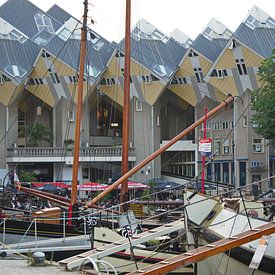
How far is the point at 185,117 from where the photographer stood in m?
71.1

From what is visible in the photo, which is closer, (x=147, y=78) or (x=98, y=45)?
(x=147, y=78)

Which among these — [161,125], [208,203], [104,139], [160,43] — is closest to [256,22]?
[160,43]

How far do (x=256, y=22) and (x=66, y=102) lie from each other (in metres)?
20.5

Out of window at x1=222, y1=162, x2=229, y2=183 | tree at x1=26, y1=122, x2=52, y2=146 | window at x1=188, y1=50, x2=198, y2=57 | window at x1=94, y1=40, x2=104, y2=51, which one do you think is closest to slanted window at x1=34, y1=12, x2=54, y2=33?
window at x1=94, y1=40, x2=104, y2=51

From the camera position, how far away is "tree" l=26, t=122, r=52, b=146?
66812 millimetres

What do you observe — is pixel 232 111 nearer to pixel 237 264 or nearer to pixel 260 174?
pixel 260 174

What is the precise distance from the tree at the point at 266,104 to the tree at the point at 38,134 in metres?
28.4

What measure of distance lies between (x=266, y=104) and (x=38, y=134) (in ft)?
→ 101

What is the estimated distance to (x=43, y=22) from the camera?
263ft

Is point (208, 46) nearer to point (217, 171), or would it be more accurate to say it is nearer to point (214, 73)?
point (214, 73)

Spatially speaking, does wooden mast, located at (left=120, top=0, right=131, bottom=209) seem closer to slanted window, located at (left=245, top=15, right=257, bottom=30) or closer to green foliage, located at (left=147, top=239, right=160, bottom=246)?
green foliage, located at (left=147, top=239, right=160, bottom=246)

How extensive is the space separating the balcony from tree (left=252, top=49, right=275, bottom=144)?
21674mm

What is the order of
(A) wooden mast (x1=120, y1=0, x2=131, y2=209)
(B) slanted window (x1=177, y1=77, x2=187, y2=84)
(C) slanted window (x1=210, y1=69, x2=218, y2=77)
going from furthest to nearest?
1. (B) slanted window (x1=177, y1=77, x2=187, y2=84)
2. (C) slanted window (x1=210, y1=69, x2=218, y2=77)
3. (A) wooden mast (x1=120, y1=0, x2=131, y2=209)

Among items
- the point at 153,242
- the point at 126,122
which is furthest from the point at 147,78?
the point at 153,242
